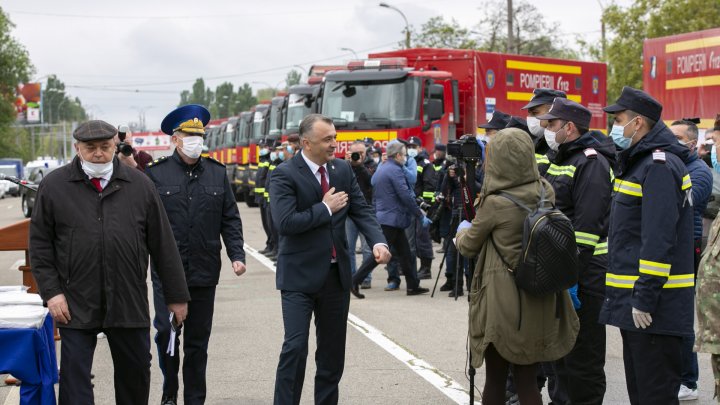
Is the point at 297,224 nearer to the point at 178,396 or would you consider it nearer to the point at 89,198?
the point at 89,198

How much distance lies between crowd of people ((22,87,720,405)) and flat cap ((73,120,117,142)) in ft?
0.04

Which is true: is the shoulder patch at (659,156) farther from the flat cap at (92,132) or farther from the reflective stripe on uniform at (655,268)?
the flat cap at (92,132)

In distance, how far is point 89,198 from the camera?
5.92 metres

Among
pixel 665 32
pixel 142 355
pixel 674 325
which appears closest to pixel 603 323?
pixel 674 325

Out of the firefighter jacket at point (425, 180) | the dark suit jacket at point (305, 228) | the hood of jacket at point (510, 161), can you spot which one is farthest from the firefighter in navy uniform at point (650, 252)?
the firefighter jacket at point (425, 180)

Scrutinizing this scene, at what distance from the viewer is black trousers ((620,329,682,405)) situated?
5.84 metres

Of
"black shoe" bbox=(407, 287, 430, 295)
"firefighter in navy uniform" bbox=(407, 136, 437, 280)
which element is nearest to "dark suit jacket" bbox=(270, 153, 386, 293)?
"black shoe" bbox=(407, 287, 430, 295)

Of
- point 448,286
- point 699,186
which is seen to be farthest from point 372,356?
point 448,286

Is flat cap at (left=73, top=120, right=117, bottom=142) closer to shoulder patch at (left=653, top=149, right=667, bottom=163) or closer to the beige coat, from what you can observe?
the beige coat

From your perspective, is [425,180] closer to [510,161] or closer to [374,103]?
[374,103]

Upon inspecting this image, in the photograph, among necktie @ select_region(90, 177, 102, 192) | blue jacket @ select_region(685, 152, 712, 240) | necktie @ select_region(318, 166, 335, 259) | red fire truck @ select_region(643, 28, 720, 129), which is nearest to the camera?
necktie @ select_region(90, 177, 102, 192)

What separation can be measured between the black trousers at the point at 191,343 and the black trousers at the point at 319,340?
0.89 meters

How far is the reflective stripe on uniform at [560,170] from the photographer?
21.6 ft

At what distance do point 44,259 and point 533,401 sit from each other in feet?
9.03
